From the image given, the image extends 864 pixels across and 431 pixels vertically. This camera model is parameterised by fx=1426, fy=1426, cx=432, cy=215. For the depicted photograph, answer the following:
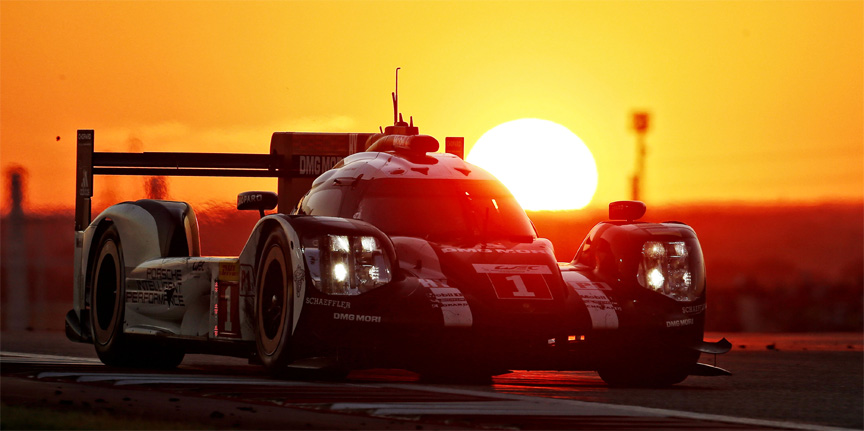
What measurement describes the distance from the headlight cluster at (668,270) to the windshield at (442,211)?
108 centimetres

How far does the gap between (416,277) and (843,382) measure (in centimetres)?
432

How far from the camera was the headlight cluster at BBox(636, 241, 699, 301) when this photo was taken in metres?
11.6

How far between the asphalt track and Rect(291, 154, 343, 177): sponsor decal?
372 cm

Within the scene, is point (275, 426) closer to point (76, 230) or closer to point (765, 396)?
point (765, 396)

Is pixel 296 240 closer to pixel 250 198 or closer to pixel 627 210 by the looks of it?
pixel 250 198

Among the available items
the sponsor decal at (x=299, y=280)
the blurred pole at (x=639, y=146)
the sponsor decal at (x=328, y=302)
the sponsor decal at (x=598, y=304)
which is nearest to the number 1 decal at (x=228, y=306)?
the sponsor decal at (x=299, y=280)

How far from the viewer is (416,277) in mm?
10844

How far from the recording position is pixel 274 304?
433 inches

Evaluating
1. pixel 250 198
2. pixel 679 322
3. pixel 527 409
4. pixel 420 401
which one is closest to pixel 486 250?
pixel 679 322

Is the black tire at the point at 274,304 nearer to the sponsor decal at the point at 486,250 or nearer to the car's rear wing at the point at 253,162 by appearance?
the sponsor decal at the point at 486,250

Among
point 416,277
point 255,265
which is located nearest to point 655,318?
point 416,277

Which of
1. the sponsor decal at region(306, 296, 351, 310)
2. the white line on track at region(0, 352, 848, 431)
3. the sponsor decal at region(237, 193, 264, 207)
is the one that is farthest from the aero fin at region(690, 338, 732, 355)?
the sponsor decal at region(237, 193, 264, 207)

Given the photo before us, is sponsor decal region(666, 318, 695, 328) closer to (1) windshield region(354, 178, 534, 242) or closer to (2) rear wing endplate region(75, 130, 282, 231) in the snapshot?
(1) windshield region(354, 178, 534, 242)

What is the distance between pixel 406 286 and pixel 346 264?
480 millimetres
